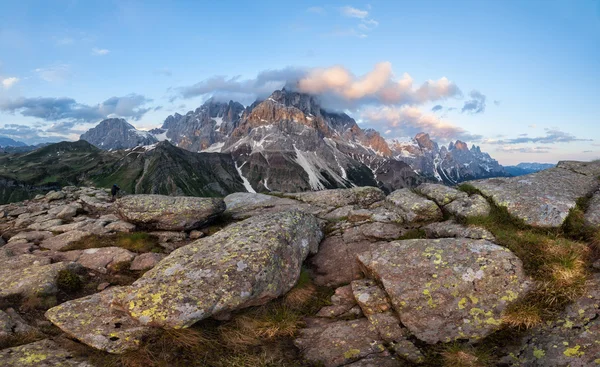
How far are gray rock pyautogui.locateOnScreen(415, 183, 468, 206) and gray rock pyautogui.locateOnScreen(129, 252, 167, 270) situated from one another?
1654cm

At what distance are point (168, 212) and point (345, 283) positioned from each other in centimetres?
1353

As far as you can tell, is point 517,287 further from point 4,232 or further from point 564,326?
point 4,232

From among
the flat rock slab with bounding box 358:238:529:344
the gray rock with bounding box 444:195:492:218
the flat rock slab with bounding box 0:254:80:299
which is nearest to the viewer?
the flat rock slab with bounding box 358:238:529:344

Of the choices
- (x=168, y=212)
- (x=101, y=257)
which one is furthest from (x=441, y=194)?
(x=101, y=257)

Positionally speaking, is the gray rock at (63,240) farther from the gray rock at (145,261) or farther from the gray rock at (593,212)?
the gray rock at (593,212)

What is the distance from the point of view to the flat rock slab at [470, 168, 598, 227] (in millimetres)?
13664

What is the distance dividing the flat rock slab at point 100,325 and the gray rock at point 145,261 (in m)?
4.82

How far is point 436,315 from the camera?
387 inches

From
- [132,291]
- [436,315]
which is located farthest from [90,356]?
[436,315]

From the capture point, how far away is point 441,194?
1862 centimetres

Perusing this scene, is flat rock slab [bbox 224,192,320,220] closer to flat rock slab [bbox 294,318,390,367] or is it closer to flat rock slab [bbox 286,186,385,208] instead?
flat rock slab [bbox 286,186,385,208]

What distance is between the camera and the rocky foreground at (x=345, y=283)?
350 inches

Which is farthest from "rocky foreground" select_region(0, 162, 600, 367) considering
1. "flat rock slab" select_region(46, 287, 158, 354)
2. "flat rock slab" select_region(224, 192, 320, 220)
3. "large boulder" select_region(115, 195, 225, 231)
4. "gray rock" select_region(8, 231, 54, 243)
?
"flat rock slab" select_region(224, 192, 320, 220)

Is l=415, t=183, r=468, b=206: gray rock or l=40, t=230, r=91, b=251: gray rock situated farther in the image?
l=40, t=230, r=91, b=251: gray rock
